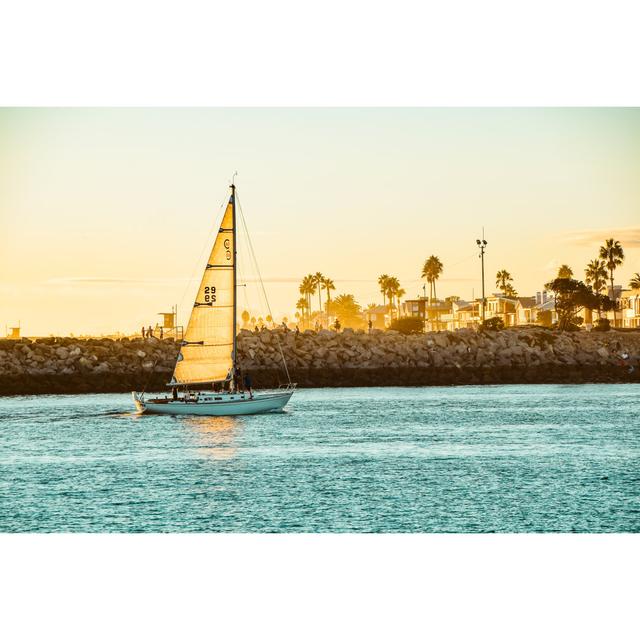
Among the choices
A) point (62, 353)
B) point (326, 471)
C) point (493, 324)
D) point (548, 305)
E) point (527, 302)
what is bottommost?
point (326, 471)

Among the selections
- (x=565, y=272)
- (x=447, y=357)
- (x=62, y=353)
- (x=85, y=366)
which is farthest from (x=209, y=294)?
(x=565, y=272)

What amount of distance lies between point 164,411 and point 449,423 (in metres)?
9.65

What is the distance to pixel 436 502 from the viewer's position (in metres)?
22.9

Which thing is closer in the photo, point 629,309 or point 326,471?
point 326,471

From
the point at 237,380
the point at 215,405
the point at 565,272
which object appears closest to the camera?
the point at 215,405

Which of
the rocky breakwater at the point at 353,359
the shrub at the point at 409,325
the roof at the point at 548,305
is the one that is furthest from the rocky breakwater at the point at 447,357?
the roof at the point at 548,305

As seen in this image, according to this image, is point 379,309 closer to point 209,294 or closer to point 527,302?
point 527,302

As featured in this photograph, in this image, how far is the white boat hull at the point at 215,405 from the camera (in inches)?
1470

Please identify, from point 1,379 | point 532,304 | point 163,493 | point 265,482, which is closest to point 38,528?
point 163,493

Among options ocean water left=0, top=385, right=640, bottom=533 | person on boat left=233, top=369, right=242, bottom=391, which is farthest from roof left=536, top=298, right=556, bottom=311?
person on boat left=233, top=369, right=242, bottom=391

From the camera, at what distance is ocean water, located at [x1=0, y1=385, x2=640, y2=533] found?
2134 cm

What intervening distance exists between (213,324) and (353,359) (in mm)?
28505

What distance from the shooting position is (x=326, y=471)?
26.9 meters
